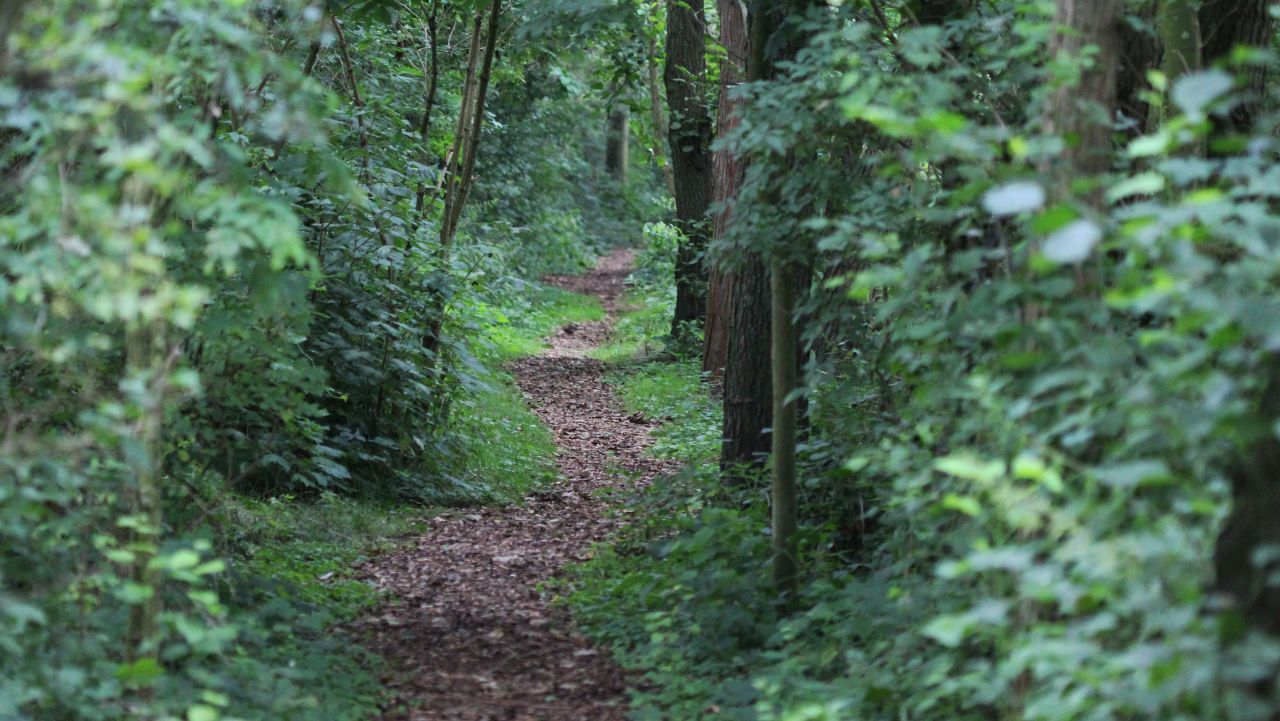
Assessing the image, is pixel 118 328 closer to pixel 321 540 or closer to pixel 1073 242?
pixel 321 540

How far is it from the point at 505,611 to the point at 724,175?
5.99 meters

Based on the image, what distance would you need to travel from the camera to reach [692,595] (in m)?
5.68

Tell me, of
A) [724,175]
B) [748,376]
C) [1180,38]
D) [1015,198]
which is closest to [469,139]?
[724,175]

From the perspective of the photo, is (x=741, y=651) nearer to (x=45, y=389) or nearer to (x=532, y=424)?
(x=45, y=389)

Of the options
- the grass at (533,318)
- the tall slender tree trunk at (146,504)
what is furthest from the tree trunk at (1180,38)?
the grass at (533,318)

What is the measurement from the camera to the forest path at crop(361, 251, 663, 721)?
5.13m

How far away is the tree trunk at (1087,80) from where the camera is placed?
3.74 meters

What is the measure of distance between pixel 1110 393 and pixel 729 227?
2690 millimetres

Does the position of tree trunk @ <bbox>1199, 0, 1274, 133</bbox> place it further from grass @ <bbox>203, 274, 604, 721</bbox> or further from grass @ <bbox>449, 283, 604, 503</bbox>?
grass @ <bbox>449, 283, 604, 503</bbox>

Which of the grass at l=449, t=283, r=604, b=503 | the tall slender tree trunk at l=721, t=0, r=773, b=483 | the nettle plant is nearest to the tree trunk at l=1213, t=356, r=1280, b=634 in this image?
the nettle plant

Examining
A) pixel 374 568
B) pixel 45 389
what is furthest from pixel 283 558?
pixel 45 389

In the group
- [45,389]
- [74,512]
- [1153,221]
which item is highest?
[1153,221]

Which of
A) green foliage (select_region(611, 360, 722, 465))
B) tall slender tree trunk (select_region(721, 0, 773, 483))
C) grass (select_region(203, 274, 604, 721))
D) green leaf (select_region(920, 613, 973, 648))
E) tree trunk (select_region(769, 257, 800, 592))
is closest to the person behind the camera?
green leaf (select_region(920, 613, 973, 648))

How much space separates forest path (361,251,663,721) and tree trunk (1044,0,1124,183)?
301 cm
